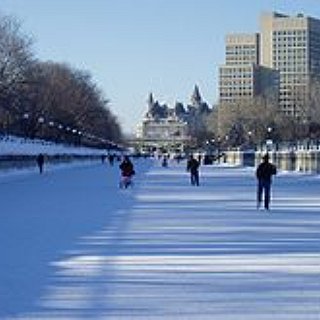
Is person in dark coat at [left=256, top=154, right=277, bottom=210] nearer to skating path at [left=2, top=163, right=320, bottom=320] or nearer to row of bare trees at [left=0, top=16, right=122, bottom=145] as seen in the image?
skating path at [left=2, top=163, right=320, bottom=320]

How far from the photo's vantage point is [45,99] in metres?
111

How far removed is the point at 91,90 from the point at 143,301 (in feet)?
439

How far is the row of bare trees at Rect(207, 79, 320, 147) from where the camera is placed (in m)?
110

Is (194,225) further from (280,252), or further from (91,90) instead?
(91,90)

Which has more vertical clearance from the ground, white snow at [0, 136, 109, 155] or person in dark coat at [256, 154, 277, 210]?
white snow at [0, 136, 109, 155]

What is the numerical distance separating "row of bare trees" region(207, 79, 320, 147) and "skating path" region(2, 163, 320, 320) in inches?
3227

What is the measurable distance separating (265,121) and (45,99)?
4082 centimetres

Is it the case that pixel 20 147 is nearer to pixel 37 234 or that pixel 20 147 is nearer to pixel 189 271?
pixel 37 234

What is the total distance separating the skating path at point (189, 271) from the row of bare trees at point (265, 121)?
82.0m

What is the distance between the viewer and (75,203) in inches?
1028

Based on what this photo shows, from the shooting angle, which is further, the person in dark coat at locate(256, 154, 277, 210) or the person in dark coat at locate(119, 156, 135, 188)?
the person in dark coat at locate(119, 156, 135, 188)

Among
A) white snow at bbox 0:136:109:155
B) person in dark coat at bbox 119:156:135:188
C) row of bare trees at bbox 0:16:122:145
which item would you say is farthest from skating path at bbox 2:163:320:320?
row of bare trees at bbox 0:16:122:145

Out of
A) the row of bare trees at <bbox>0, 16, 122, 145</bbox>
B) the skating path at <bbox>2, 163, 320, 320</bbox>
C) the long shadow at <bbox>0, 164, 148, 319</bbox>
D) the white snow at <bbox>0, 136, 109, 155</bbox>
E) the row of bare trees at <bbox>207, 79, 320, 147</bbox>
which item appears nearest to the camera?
the skating path at <bbox>2, 163, 320, 320</bbox>

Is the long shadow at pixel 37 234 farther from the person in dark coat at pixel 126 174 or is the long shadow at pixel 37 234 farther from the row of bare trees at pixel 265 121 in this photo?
the row of bare trees at pixel 265 121
